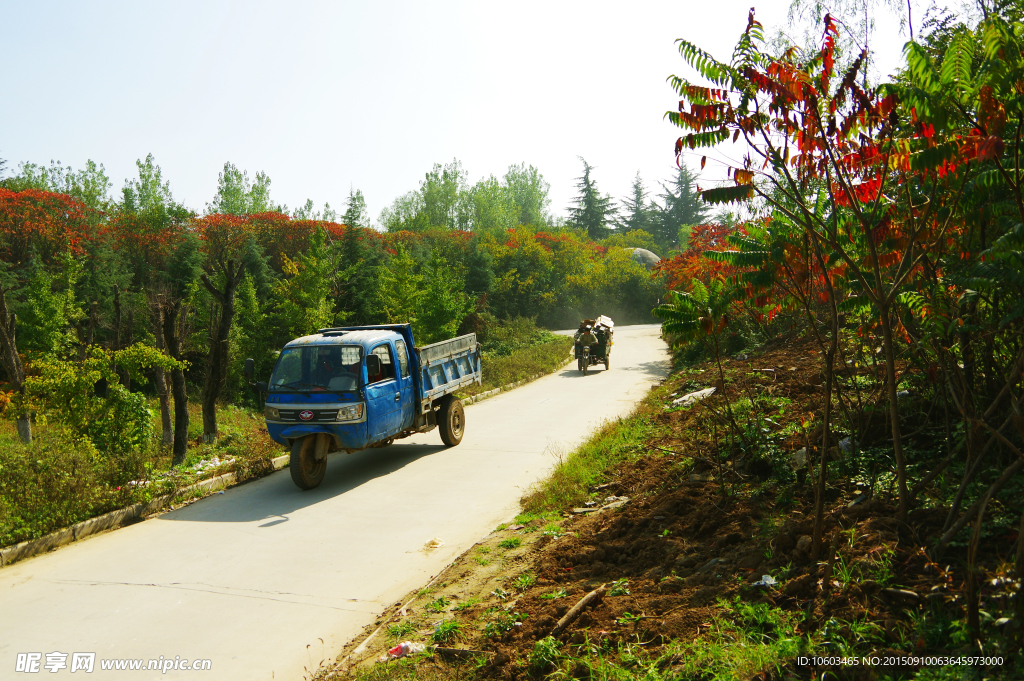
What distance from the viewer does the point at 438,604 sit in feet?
18.0

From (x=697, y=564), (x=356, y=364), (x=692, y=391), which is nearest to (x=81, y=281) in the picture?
(x=356, y=364)

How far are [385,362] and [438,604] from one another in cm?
573

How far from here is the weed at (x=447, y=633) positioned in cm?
477

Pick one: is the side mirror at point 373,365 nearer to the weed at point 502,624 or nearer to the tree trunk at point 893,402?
the weed at point 502,624

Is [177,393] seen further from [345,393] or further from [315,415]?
[345,393]

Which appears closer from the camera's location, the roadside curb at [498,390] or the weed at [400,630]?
the weed at [400,630]

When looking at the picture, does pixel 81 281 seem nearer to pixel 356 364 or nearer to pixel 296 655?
pixel 356 364

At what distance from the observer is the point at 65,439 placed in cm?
929

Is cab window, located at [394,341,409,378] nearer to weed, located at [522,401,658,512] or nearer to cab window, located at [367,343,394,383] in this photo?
cab window, located at [367,343,394,383]

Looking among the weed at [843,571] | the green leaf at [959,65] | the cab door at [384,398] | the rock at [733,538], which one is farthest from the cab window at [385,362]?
the green leaf at [959,65]

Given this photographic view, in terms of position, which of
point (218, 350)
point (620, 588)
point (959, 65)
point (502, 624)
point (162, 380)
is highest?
point (959, 65)

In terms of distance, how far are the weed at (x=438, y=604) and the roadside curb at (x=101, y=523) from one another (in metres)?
5.09

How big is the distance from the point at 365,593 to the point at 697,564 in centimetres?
310

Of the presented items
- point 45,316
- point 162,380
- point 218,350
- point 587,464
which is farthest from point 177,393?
point 45,316
